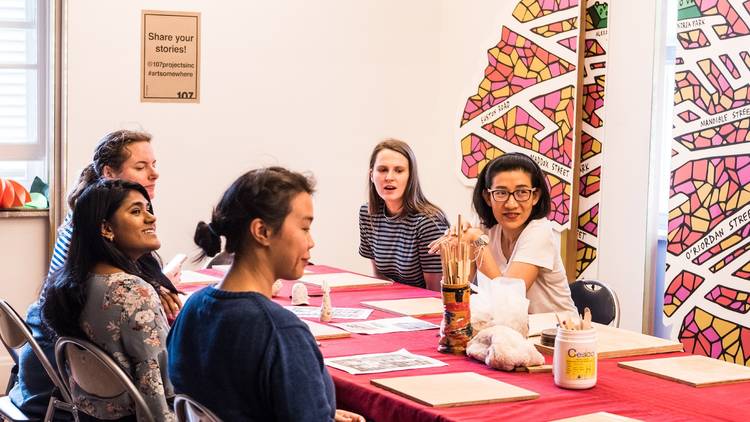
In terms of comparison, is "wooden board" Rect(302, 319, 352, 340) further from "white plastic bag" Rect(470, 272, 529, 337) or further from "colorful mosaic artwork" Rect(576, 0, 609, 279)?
"colorful mosaic artwork" Rect(576, 0, 609, 279)

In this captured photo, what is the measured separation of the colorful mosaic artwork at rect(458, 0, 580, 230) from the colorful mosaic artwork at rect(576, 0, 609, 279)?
8cm

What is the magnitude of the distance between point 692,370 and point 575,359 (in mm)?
384

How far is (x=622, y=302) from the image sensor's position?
15.7 ft

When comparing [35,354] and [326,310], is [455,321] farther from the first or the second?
[35,354]

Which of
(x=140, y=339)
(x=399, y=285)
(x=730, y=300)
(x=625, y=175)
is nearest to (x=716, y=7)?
(x=625, y=175)

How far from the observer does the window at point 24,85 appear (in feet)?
16.8

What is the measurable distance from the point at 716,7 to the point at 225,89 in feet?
8.35

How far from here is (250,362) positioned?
1732 millimetres

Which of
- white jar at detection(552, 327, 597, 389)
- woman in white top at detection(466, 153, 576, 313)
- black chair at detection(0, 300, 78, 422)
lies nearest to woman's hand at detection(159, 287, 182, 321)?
black chair at detection(0, 300, 78, 422)

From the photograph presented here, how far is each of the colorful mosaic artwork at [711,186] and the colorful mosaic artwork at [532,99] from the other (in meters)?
0.63

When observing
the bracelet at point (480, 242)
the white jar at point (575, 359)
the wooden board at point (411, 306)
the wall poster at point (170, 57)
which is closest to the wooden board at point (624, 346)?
the white jar at point (575, 359)

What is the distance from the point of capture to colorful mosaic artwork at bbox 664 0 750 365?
4207mm

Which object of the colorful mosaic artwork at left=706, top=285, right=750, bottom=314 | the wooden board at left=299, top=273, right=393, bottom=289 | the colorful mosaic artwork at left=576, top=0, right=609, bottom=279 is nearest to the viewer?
the wooden board at left=299, top=273, right=393, bottom=289

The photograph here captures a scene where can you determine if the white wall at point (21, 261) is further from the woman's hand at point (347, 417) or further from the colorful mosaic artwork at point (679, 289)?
the woman's hand at point (347, 417)
